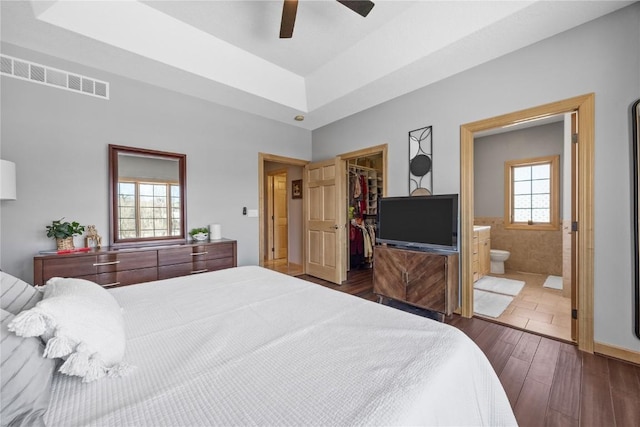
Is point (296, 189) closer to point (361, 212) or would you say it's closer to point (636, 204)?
point (361, 212)

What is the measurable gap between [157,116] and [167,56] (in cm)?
76

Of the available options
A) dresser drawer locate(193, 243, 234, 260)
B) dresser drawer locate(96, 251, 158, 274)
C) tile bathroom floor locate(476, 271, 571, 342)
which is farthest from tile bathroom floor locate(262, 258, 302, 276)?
tile bathroom floor locate(476, 271, 571, 342)

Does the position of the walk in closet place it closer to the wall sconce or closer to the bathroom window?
the bathroom window

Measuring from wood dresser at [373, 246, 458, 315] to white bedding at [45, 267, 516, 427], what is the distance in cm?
160

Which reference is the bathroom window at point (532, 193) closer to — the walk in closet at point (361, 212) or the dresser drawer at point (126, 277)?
the walk in closet at point (361, 212)

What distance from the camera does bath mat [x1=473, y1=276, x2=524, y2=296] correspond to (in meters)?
3.53

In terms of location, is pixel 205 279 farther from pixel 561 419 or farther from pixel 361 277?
pixel 361 277

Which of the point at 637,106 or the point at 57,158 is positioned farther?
the point at 57,158

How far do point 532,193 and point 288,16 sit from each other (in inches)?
195

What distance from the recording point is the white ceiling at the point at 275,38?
6.66ft

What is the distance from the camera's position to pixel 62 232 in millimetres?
2309

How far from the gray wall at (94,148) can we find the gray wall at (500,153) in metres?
4.45

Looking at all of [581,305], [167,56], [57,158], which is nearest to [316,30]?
[167,56]

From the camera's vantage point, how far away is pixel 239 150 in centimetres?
370
